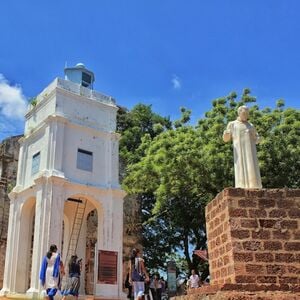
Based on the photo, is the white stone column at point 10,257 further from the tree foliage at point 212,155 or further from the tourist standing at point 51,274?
the tourist standing at point 51,274

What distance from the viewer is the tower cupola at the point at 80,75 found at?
20.7m

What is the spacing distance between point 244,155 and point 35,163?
12277 mm

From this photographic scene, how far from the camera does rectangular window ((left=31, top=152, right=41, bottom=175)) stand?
714 inches

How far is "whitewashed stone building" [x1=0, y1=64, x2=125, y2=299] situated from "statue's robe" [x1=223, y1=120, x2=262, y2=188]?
10.0 m

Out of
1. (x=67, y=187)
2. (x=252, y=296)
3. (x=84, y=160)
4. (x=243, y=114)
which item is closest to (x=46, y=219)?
(x=67, y=187)

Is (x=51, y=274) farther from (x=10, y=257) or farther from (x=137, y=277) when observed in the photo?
(x=10, y=257)

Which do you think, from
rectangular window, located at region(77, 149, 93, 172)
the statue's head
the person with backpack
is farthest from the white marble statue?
rectangular window, located at region(77, 149, 93, 172)

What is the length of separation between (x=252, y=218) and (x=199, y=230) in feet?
58.0

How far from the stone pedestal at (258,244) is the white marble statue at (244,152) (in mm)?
414

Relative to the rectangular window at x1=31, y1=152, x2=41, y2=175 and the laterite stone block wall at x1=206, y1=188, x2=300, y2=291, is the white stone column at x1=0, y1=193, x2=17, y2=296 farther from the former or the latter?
the laterite stone block wall at x1=206, y1=188, x2=300, y2=291

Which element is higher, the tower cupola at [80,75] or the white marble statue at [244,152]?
the tower cupola at [80,75]

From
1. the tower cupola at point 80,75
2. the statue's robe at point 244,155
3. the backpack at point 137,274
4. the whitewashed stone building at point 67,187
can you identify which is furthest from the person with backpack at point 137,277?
the tower cupola at point 80,75

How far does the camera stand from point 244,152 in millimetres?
7797

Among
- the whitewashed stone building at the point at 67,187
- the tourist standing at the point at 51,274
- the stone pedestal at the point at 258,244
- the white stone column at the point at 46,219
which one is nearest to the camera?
the stone pedestal at the point at 258,244
